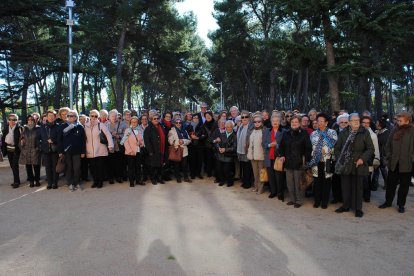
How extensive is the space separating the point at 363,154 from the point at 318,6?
8621 millimetres

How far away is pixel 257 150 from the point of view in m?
7.88

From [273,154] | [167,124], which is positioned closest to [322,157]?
[273,154]

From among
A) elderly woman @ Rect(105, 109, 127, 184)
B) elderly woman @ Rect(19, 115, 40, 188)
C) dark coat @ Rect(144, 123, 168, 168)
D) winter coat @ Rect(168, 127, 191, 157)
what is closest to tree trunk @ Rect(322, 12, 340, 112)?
winter coat @ Rect(168, 127, 191, 157)

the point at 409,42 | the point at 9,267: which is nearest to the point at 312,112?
the point at 9,267

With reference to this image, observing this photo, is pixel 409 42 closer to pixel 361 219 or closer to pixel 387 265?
pixel 361 219

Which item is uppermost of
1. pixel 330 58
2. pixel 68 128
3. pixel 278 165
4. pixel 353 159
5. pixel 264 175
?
pixel 330 58

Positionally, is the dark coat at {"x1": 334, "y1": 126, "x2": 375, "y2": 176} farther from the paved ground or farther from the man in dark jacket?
the man in dark jacket

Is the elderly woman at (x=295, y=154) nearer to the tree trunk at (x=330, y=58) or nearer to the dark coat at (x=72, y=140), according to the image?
the dark coat at (x=72, y=140)

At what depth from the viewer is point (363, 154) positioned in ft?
20.1

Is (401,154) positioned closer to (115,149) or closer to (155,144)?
(155,144)

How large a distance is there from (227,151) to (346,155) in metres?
3.29

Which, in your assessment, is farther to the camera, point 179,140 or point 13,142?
point 179,140

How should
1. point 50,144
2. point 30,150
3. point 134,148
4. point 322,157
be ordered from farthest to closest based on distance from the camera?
point 134,148 → point 30,150 → point 50,144 → point 322,157

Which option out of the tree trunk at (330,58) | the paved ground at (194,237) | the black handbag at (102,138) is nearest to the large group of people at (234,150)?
the black handbag at (102,138)
